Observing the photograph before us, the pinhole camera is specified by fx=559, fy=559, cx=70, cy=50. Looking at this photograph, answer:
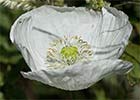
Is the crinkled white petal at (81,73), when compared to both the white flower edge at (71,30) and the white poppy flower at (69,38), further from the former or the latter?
the white flower edge at (71,30)

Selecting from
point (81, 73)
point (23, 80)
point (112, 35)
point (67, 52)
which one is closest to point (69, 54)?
point (67, 52)

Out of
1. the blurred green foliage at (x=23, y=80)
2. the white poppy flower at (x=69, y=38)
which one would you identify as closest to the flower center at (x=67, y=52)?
the white poppy flower at (x=69, y=38)

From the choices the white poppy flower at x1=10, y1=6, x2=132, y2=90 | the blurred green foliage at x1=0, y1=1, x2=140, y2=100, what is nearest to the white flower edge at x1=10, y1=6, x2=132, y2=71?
the white poppy flower at x1=10, y1=6, x2=132, y2=90

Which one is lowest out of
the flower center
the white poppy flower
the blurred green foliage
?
the blurred green foliage

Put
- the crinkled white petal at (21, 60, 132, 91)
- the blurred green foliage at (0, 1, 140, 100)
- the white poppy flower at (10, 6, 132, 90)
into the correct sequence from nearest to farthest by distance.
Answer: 1. the crinkled white petal at (21, 60, 132, 91)
2. the white poppy flower at (10, 6, 132, 90)
3. the blurred green foliage at (0, 1, 140, 100)

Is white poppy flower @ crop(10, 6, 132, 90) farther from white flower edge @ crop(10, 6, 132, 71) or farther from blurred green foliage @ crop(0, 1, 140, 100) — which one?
blurred green foliage @ crop(0, 1, 140, 100)

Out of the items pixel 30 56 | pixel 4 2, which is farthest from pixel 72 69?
pixel 4 2

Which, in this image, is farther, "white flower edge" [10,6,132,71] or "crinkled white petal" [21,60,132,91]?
"white flower edge" [10,6,132,71]

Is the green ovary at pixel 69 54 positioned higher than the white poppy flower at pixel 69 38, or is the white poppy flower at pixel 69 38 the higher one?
the white poppy flower at pixel 69 38
